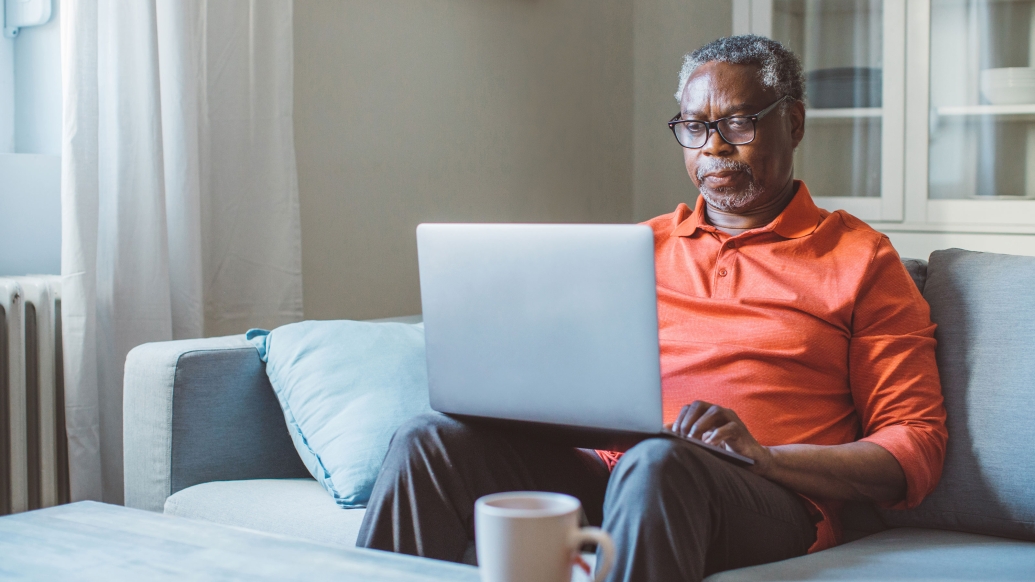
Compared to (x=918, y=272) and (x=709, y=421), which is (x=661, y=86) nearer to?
(x=918, y=272)

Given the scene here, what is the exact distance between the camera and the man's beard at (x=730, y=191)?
58.9 inches

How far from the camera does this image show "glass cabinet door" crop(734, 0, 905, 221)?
263 centimetres

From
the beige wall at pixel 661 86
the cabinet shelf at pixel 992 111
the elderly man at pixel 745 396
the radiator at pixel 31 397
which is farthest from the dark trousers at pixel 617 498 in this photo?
the beige wall at pixel 661 86

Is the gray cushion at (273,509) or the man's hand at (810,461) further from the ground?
the man's hand at (810,461)

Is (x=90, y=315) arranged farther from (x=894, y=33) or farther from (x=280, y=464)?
(x=894, y=33)

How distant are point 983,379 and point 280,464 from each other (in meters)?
1.03

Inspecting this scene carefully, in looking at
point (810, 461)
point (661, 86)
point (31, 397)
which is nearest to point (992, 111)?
point (661, 86)

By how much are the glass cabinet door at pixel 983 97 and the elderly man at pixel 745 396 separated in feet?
4.02

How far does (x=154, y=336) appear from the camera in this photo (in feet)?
5.83

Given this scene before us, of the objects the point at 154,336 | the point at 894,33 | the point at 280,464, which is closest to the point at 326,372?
the point at 280,464

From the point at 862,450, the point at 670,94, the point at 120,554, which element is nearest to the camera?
the point at 120,554

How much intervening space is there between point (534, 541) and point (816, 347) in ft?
2.60

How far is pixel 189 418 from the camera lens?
1.47m

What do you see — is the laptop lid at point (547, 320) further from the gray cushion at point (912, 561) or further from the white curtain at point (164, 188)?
the white curtain at point (164, 188)
